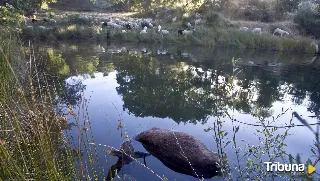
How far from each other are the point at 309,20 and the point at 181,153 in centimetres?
1467

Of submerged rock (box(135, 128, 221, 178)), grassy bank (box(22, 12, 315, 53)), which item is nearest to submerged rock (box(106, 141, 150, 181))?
submerged rock (box(135, 128, 221, 178))

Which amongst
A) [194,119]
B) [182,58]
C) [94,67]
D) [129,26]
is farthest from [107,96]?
[129,26]

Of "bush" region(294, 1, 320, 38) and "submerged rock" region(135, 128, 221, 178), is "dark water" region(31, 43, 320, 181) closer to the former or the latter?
"submerged rock" region(135, 128, 221, 178)

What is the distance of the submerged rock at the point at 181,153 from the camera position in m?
3.23

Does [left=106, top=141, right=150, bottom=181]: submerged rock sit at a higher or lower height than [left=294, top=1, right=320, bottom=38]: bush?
lower

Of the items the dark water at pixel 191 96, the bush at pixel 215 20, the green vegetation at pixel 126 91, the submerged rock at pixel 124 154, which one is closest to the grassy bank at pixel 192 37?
the green vegetation at pixel 126 91

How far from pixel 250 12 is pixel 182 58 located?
35.1 feet

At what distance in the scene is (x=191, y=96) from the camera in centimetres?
609

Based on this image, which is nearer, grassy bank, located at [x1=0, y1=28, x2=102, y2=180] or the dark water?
grassy bank, located at [x1=0, y1=28, x2=102, y2=180]

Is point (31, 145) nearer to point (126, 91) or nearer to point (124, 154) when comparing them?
point (124, 154)

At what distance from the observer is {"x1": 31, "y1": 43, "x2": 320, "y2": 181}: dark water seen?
3281 millimetres

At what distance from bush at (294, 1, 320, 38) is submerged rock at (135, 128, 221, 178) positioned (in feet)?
46.5

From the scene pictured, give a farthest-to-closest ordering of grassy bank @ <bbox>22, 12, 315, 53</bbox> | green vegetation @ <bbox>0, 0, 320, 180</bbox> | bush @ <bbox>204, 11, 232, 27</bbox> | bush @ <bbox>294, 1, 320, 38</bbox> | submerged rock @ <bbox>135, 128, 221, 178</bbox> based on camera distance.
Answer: bush @ <bbox>204, 11, 232, 27</bbox>
bush @ <bbox>294, 1, 320, 38</bbox>
grassy bank @ <bbox>22, 12, 315, 53</bbox>
submerged rock @ <bbox>135, 128, 221, 178</bbox>
green vegetation @ <bbox>0, 0, 320, 180</bbox>

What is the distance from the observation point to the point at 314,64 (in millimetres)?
10461
